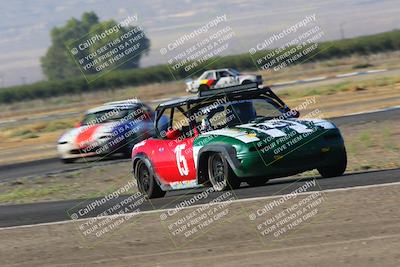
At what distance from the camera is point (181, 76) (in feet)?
307

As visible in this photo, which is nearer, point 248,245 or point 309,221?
point 248,245

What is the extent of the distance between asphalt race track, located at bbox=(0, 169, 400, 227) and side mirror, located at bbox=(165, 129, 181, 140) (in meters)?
0.94

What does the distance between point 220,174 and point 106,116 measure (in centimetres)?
1186

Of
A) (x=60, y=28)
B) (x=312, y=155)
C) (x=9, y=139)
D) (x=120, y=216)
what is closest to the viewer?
(x=120, y=216)

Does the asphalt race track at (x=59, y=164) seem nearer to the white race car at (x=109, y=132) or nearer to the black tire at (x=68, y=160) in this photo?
the black tire at (x=68, y=160)

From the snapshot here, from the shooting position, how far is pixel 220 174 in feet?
45.6

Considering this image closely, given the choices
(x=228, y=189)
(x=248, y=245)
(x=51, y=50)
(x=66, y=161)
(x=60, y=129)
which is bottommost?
(x=51, y=50)

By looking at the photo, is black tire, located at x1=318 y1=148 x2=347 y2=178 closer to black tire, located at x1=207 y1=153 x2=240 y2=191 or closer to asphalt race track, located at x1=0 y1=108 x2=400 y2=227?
asphalt race track, located at x1=0 y1=108 x2=400 y2=227

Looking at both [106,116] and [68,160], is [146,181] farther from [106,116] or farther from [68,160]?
[68,160]

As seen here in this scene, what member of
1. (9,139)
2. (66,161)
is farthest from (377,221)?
(9,139)

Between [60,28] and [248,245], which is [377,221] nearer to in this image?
[248,245]

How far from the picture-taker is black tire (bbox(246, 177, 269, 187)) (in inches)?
548

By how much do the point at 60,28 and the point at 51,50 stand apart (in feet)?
22.6

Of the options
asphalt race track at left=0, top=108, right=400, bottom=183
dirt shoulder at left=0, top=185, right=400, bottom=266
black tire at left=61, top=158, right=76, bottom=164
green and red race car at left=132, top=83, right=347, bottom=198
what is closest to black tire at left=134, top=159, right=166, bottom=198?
green and red race car at left=132, top=83, right=347, bottom=198
